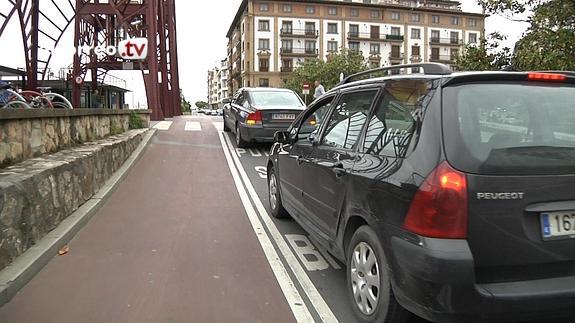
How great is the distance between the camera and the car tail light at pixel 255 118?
11586mm

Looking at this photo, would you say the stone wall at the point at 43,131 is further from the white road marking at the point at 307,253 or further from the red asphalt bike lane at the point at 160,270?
the white road marking at the point at 307,253

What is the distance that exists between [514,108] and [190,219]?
435 centimetres

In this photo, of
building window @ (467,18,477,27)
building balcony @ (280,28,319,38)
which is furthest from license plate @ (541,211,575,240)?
building window @ (467,18,477,27)

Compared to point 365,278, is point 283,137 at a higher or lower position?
higher

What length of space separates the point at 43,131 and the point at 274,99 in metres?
6.71

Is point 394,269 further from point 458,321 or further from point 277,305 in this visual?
point 277,305

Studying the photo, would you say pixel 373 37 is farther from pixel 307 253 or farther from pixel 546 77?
pixel 546 77

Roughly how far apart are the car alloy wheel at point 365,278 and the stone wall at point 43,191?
2.83m

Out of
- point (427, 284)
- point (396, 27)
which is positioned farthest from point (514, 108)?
point (396, 27)

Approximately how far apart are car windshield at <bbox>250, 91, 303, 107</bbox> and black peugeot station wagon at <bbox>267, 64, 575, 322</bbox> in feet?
27.9

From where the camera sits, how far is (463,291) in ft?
9.03

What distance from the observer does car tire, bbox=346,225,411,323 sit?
3.18 m

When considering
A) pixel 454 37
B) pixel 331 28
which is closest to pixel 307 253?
pixel 331 28

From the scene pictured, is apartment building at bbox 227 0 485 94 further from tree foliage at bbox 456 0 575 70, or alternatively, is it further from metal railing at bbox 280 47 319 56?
tree foliage at bbox 456 0 575 70
